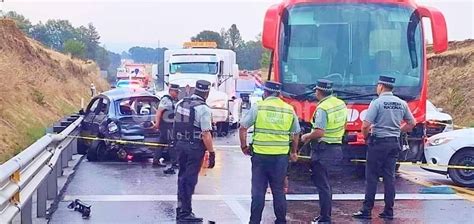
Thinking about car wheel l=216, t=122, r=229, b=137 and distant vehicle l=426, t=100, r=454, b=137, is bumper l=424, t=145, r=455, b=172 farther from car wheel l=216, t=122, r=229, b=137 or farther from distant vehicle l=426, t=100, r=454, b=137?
car wheel l=216, t=122, r=229, b=137

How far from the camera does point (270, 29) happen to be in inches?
501

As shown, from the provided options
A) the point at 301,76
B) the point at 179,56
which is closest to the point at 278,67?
the point at 301,76

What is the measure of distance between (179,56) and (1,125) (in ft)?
35.1

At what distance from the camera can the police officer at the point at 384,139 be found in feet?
30.8

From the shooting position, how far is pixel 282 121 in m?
8.46

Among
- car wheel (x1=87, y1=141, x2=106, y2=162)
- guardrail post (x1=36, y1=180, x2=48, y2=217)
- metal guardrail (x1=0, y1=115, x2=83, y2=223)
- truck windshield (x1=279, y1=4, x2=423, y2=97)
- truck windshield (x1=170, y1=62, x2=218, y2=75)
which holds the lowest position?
car wheel (x1=87, y1=141, x2=106, y2=162)

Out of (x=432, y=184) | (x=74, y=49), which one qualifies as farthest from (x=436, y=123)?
(x=74, y=49)

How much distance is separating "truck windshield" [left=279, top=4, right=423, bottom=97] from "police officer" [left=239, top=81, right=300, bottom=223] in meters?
4.20

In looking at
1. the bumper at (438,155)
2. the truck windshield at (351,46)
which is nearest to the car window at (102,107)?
the truck windshield at (351,46)

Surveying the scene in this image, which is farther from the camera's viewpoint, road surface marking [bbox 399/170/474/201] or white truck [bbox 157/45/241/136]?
white truck [bbox 157/45/241/136]

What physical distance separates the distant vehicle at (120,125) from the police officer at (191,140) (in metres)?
6.45

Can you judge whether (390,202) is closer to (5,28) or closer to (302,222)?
(302,222)

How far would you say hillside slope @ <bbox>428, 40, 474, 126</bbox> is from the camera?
101 ft

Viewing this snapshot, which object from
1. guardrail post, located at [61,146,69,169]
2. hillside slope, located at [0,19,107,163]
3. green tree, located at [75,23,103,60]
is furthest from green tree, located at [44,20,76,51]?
guardrail post, located at [61,146,69,169]
